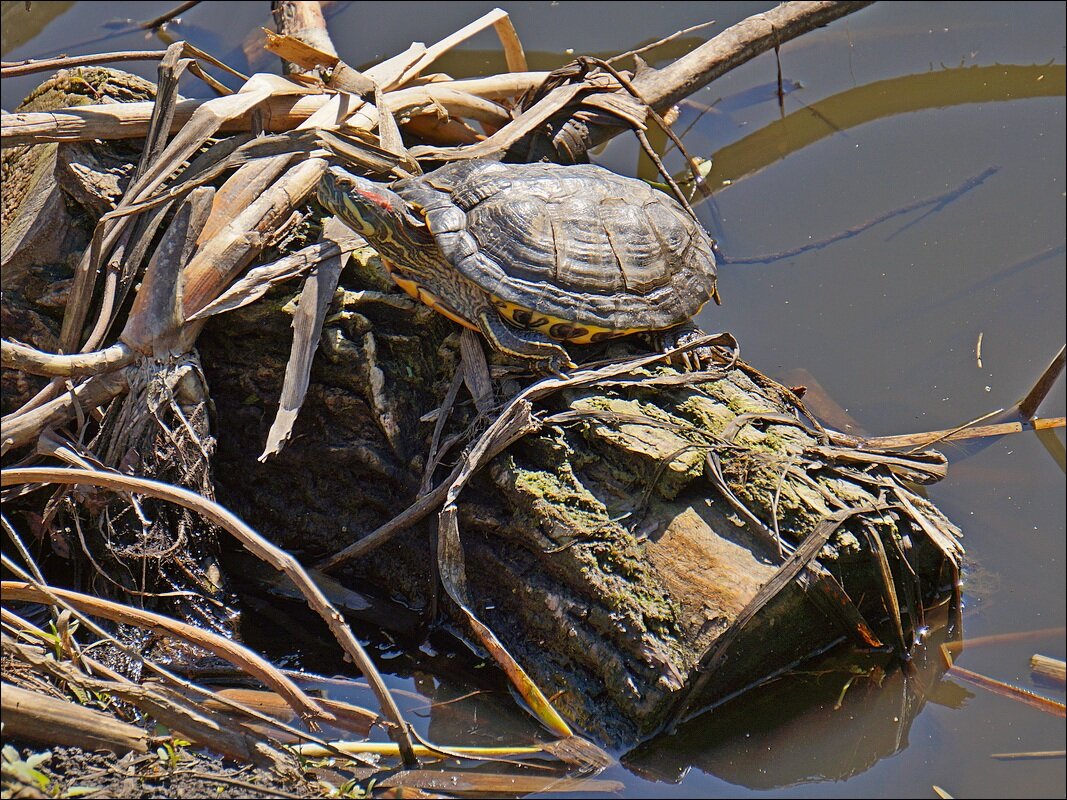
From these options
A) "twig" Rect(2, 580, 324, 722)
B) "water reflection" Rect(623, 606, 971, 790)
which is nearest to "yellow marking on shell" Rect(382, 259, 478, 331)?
"twig" Rect(2, 580, 324, 722)

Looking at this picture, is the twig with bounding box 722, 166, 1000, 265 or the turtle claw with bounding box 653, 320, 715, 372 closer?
the turtle claw with bounding box 653, 320, 715, 372

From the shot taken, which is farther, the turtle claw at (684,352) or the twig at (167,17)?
the twig at (167,17)

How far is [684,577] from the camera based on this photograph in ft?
8.39

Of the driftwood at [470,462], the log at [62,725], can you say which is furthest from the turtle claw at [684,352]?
the log at [62,725]

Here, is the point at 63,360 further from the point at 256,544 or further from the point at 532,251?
the point at 532,251

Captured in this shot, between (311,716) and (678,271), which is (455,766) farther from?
(678,271)

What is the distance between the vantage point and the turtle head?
282 cm

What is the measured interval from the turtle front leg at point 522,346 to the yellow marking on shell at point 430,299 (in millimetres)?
52

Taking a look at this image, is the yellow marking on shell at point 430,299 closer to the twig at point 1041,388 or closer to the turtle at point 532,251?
the turtle at point 532,251

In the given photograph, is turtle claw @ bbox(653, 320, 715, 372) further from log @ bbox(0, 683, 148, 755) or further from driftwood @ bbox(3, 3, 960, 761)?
log @ bbox(0, 683, 148, 755)

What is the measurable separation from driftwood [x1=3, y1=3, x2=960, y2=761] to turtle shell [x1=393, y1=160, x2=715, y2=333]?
7.3 inches

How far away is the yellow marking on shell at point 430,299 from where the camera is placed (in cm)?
279

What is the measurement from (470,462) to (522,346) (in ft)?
1.26

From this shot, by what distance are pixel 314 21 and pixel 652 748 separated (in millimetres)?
3907
